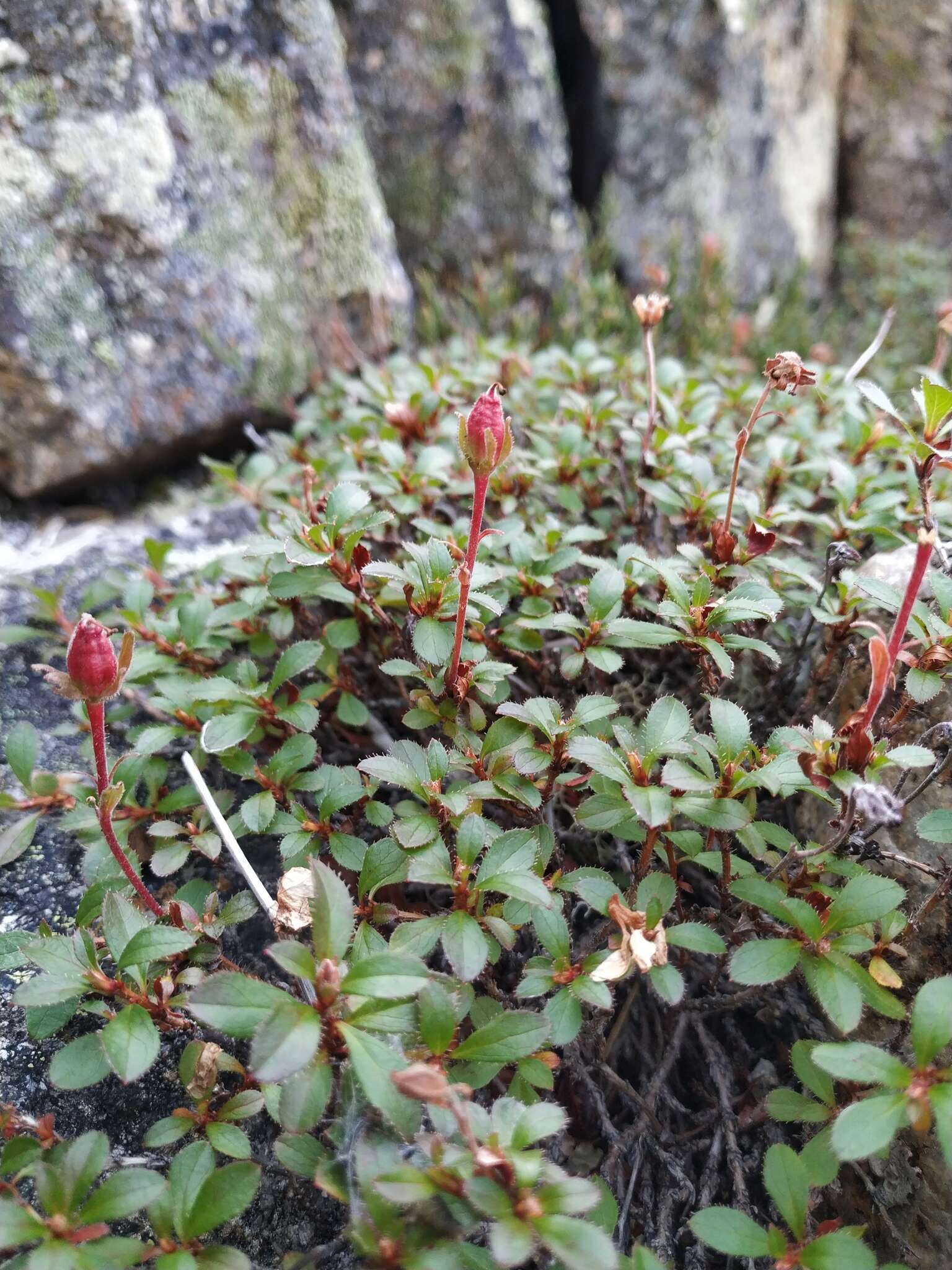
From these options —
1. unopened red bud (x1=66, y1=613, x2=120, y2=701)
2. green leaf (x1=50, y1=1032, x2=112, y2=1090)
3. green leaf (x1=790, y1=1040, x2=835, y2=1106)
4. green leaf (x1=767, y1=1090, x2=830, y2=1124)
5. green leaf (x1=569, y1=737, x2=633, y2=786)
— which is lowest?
green leaf (x1=767, y1=1090, x2=830, y2=1124)

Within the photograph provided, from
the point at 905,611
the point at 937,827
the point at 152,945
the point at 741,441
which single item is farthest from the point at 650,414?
the point at 152,945

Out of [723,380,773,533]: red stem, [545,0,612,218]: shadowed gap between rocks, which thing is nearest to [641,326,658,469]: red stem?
[723,380,773,533]: red stem

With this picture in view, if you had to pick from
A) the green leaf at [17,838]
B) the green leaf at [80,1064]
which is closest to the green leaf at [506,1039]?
the green leaf at [80,1064]

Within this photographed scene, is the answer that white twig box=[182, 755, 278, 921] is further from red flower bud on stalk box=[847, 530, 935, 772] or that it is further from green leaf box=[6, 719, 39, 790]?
red flower bud on stalk box=[847, 530, 935, 772]

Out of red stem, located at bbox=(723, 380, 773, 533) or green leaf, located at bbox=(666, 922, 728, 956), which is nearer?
green leaf, located at bbox=(666, 922, 728, 956)

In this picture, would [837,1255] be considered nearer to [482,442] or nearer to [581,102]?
[482,442]

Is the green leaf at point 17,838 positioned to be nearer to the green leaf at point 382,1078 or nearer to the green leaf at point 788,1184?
the green leaf at point 382,1078

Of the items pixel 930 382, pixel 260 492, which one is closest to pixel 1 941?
pixel 260 492
